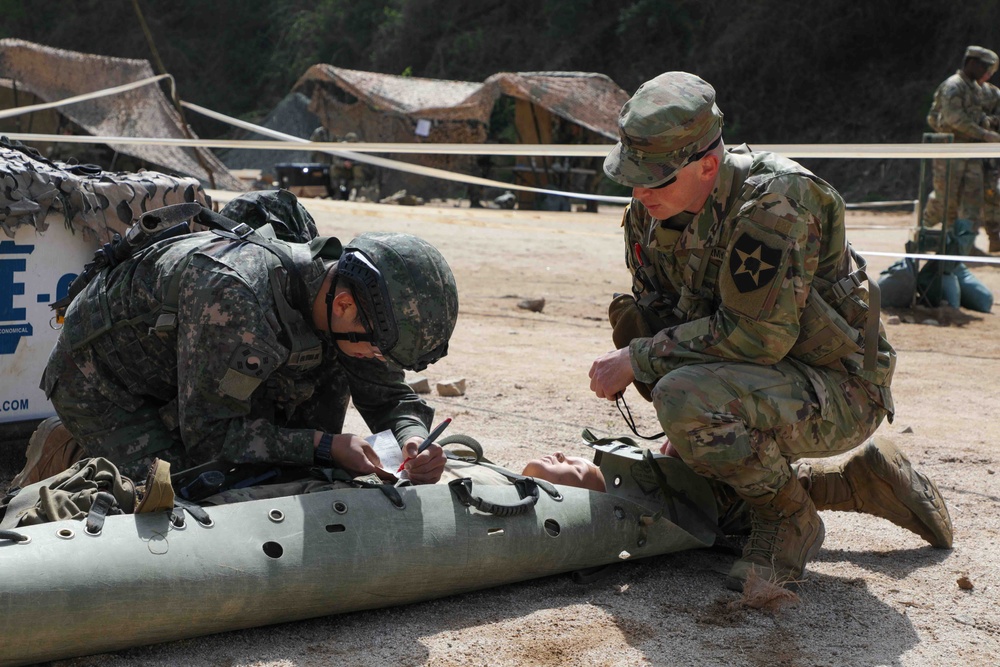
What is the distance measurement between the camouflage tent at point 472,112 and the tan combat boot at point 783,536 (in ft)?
51.4

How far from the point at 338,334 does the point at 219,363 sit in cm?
33

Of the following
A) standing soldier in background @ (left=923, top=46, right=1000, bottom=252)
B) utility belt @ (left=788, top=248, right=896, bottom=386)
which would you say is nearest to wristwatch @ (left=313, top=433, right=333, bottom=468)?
utility belt @ (left=788, top=248, right=896, bottom=386)

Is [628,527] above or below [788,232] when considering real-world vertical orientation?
below

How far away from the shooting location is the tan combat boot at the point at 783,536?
3252mm

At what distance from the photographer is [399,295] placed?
9.84ft

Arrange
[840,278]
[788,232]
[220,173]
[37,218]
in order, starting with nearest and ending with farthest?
[788,232]
[840,278]
[37,218]
[220,173]

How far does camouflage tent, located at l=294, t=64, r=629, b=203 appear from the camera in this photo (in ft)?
63.4

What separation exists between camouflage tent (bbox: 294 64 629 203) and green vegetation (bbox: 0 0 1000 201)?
5.69 meters

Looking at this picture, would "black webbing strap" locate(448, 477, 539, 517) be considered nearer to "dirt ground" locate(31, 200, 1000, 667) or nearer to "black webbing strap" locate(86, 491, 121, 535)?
"dirt ground" locate(31, 200, 1000, 667)

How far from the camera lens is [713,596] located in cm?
319

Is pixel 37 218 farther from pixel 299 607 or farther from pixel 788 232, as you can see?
pixel 788 232

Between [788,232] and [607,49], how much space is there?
93.0 ft

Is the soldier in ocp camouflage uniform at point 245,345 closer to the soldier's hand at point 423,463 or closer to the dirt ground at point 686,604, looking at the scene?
the soldier's hand at point 423,463

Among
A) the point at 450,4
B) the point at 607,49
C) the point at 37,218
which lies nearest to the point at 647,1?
the point at 607,49
